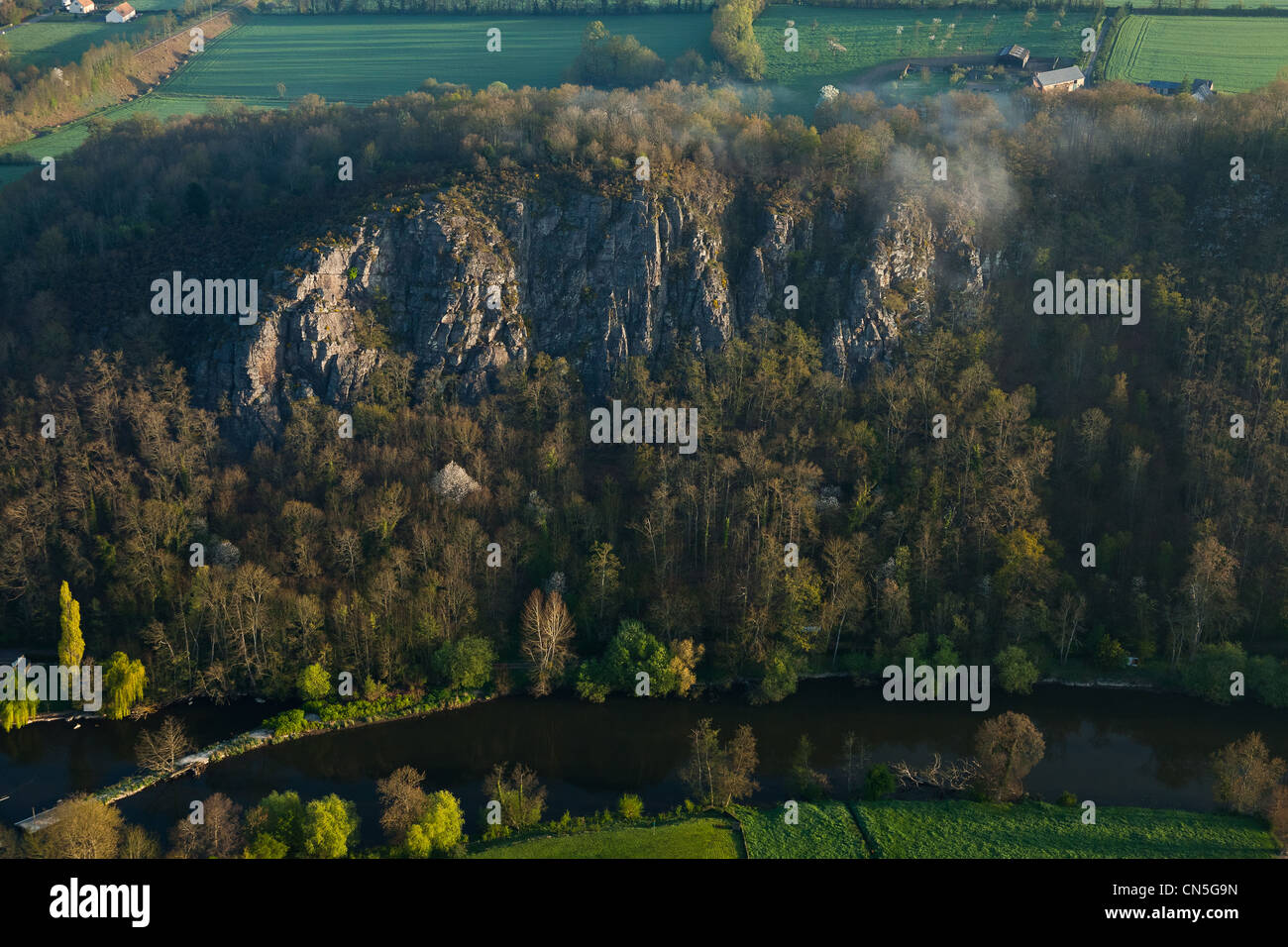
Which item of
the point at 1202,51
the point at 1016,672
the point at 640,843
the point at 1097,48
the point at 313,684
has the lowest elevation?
the point at 640,843

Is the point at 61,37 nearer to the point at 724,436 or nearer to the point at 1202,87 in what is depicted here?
the point at 724,436

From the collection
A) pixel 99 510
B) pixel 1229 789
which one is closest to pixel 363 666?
pixel 99 510

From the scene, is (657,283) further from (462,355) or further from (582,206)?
(462,355)

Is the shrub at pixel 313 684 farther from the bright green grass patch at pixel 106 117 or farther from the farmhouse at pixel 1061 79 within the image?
the farmhouse at pixel 1061 79

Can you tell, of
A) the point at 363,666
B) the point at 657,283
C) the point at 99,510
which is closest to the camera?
the point at 363,666

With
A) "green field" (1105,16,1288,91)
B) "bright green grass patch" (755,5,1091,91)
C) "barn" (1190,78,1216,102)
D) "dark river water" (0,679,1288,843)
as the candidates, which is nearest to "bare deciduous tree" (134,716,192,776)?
"dark river water" (0,679,1288,843)

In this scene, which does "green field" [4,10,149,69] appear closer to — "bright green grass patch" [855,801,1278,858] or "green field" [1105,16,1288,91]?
"green field" [1105,16,1288,91]

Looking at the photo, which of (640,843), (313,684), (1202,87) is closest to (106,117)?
(313,684)
